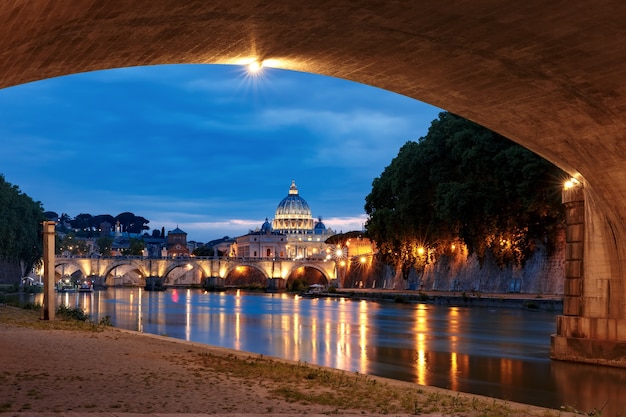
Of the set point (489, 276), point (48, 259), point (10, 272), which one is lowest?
point (10, 272)

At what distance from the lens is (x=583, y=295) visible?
18.9 m


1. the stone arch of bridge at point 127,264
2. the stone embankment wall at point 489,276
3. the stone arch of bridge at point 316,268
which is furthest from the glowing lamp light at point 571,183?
the stone arch of bridge at point 127,264

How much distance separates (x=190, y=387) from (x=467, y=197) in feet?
145

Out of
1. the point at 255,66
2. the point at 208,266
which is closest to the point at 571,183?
the point at 255,66

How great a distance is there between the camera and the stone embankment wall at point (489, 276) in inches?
2153

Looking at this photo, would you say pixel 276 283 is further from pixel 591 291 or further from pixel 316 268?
pixel 591 291

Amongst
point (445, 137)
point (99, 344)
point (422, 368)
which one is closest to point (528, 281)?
point (445, 137)

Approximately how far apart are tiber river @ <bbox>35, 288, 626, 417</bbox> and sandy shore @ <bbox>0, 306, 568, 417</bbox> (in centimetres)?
388

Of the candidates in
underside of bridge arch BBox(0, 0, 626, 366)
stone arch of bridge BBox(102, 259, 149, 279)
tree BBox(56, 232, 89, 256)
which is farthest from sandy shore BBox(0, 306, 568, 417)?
tree BBox(56, 232, 89, 256)

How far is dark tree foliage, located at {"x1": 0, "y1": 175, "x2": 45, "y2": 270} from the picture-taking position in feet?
265

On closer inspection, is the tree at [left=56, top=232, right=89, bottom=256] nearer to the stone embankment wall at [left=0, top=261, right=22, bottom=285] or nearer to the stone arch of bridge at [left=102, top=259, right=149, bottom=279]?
the stone arch of bridge at [left=102, top=259, right=149, bottom=279]

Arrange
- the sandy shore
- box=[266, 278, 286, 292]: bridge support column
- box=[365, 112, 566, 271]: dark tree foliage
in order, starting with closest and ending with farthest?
1. the sandy shore
2. box=[365, 112, 566, 271]: dark tree foliage
3. box=[266, 278, 286, 292]: bridge support column

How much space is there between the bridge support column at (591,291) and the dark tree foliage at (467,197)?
29.2 m

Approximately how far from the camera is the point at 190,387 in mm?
13078
